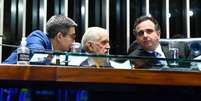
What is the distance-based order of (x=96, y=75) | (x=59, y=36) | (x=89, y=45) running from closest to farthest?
(x=96, y=75) < (x=89, y=45) < (x=59, y=36)

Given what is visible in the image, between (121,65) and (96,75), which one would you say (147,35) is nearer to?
(121,65)

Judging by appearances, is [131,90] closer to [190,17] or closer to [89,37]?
[89,37]

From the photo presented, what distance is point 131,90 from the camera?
1199mm

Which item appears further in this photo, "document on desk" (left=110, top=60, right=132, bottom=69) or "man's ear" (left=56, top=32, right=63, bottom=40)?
"man's ear" (left=56, top=32, right=63, bottom=40)

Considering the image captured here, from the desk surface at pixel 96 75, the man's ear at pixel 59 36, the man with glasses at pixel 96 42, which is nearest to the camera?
the desk surface at pixel 96 75

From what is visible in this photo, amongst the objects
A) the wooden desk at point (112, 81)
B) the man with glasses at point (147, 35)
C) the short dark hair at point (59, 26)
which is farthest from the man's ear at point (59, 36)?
the wooden desk at point (112, 81)

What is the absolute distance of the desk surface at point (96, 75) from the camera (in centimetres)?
108

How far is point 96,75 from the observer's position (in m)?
1.11

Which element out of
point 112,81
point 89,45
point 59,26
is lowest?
point 112,81

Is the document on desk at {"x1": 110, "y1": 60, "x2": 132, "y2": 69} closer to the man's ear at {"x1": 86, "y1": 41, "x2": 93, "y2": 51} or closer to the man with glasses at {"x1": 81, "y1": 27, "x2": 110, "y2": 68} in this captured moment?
the man with glasses at {"x1": 81, "y1": 27, "x2": 110, "y2": 68}

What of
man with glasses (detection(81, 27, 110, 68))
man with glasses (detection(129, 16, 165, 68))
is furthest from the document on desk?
man with glasses (detection(129, 16, 165, 68))

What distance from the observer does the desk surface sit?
1.08 meters

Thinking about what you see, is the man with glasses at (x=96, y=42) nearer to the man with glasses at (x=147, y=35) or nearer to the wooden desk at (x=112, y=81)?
the man with glasses at (x=147, y=35)

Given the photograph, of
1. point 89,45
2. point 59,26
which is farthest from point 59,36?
point 89,45
